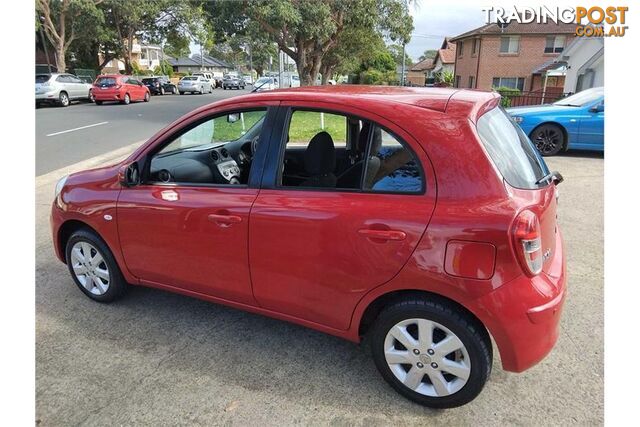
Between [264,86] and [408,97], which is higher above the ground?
[264,86]

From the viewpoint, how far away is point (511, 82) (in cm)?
3306

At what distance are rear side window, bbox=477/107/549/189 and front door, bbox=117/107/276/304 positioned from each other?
4.33ft

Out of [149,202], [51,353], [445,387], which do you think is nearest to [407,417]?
[445,387]

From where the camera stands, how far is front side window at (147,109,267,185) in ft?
10.3

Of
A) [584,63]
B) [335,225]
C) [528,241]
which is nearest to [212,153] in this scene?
[335,225]

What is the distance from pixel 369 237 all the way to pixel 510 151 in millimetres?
921

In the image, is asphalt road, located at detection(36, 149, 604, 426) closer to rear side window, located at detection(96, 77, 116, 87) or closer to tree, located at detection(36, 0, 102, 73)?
rear side window, located at detection(96, 77, 116, 87)

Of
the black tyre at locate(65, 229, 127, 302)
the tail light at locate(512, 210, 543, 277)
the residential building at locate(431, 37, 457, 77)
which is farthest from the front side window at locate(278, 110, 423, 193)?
the residential building at locate(431, 37, 457, 77)

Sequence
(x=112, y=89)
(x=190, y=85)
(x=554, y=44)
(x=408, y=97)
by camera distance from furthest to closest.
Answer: (x=190, y=85) → (x=554, y=44) → (x=112, y=89) → (x=408, y=97)

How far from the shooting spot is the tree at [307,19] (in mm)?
16688

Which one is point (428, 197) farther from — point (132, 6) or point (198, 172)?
point (132, 6)

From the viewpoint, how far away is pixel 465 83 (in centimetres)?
3628

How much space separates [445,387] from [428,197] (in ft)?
3.46

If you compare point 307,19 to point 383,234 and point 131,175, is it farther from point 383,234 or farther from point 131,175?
point 383,234
